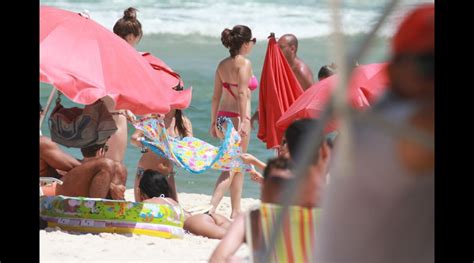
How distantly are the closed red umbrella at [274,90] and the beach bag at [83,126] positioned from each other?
5.23 ft

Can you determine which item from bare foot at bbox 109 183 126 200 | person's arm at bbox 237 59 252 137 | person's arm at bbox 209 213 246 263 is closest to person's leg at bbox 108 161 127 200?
bare foot at bbox 109 183 126 200

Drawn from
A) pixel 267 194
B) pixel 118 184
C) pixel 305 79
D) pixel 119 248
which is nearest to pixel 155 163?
pixel 118 184

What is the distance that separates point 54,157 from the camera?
19.2ft

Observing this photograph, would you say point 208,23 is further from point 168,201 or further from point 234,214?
point 168,201

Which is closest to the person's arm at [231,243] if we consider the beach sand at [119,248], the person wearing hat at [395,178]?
the person wearing hat at [395,178]

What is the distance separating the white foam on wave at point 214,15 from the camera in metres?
20.8

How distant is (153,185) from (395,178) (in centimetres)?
481

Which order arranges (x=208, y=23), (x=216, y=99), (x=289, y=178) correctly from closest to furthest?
(x=289, y=178)
(x=216, y=99)
(x=208, y=23)

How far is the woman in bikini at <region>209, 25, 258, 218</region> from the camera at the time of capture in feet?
23.2

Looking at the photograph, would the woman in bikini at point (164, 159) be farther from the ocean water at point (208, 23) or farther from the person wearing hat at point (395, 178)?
the ocean water at point (208, 23)
